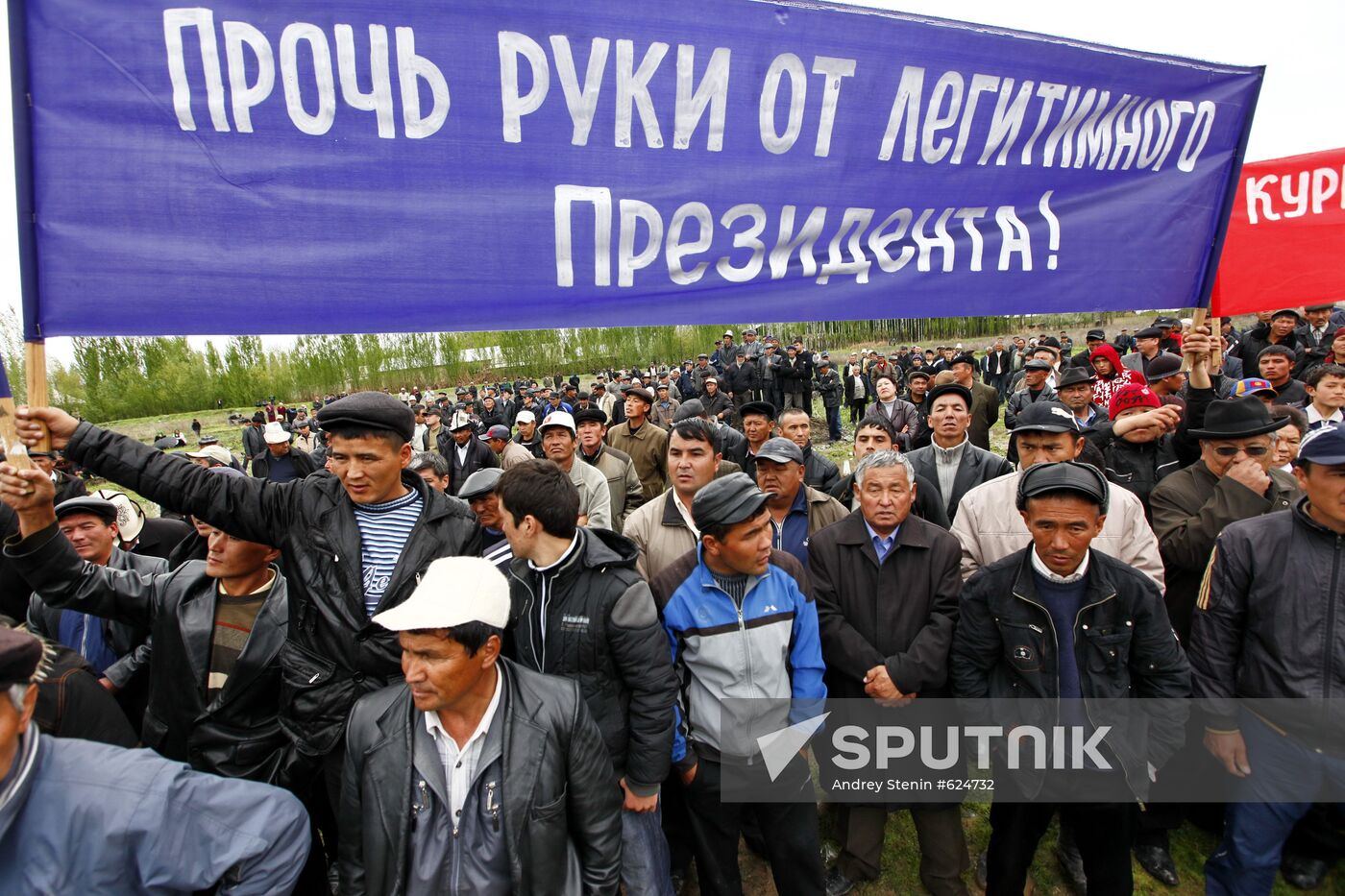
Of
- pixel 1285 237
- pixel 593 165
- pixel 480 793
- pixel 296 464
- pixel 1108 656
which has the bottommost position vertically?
pixel 296 464

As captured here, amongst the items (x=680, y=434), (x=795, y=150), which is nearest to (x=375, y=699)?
(x=680, y=434)

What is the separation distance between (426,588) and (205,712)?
1298 mm

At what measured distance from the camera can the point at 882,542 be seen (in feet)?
9.42

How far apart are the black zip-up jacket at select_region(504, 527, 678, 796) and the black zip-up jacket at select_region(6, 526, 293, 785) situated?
0.97m

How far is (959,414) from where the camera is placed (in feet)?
13.3

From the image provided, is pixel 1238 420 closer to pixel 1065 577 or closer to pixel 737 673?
pixel 1065 577

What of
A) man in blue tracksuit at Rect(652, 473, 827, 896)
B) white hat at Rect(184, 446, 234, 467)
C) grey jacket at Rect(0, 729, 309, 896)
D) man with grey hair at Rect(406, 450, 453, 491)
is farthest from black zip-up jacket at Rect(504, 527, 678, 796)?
white hat at Rect(184, 446, 234, 467)

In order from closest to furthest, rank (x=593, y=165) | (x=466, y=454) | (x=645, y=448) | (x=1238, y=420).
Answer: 1. (x=593, y=165)
2. (x=1238, y=420)
3. (x=645, y=448)
4. (x=466, y=454)

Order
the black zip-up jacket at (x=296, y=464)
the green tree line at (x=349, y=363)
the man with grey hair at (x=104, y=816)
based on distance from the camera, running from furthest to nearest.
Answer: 1. the green tree line at (x=349, y=363)
2. the black zip-up jacket at (x=296, y=464)
3. the man with grey hair at (x=104, y=816)

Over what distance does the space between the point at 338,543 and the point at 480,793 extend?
37.5 inches

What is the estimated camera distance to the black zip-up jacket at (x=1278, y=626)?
2248 millimetres

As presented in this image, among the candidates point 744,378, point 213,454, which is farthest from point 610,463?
point 744,378

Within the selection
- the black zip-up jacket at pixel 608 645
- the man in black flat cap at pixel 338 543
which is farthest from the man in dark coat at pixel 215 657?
the black zip-up jacket at pixel 608 645

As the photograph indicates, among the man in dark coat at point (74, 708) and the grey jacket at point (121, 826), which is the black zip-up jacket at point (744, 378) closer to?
the man in dark coat at point (74, 708)
